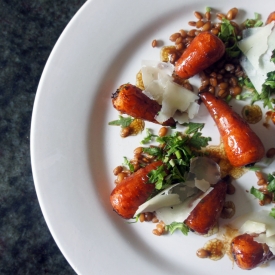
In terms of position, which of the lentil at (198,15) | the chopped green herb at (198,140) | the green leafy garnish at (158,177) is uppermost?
the lentil at (198,15)

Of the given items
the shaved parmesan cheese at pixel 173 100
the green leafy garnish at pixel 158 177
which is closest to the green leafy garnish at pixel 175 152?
the green leafy garnish at pixel 158 177

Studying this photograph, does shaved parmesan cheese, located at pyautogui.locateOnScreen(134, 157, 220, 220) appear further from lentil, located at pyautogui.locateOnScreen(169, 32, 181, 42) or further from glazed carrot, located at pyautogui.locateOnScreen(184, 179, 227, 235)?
lentil, located at pyautogui.locateOnScreen(169, 32, 181, 42)

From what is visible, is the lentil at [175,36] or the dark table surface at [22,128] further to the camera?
the dark table surface at [22,128]

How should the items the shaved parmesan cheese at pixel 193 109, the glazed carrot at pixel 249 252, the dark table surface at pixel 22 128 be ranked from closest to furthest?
the glazed carrot at pixel 249 252 → the shaved parmesan cheese at pixel 193 109 → the dark table surface at pixel 22 128

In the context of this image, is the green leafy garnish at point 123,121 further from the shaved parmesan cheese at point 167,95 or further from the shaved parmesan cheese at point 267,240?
the shaved parmesan cheese at point 267,240

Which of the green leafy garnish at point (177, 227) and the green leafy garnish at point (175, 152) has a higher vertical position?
the green leafy garnish at point (175, 152)

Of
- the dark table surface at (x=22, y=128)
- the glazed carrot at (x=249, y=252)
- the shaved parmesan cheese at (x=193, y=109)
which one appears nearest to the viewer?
the glazed carrot at (x=249, y=252)

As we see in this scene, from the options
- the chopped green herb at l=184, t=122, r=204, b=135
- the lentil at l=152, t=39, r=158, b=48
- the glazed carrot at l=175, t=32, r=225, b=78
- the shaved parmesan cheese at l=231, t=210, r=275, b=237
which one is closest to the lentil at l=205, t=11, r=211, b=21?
the glazed carrot at l=175, t=32, r=225, b=78
